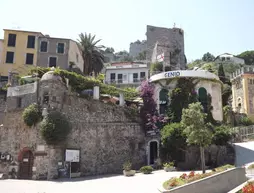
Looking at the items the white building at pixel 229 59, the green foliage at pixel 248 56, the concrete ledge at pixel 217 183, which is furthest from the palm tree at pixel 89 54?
the green foliage at pixel 248 56

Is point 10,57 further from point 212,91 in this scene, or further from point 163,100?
point 212,91

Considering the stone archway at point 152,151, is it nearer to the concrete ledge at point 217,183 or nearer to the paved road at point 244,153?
the paved road at point 244,153

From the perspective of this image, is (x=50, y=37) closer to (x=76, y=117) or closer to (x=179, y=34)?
(x=76, y=117)

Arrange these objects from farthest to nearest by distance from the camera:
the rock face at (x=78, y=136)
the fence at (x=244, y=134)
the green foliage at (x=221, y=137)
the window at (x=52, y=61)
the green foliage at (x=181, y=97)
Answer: the window at (x=52, y=61)
the fence at (x=244, y=134)
the green foliage at (x=181, y=97)
the green foliage at (x=221, y=137)
the rock face at (x=78, y=136)

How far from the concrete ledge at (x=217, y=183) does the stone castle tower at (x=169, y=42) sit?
45338mm

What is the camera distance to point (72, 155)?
25.2 metres

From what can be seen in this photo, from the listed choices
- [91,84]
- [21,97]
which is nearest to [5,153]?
[21,97]

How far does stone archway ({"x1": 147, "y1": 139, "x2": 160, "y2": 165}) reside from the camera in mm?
30750

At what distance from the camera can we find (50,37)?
4253 cm

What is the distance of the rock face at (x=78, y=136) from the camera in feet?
80.4

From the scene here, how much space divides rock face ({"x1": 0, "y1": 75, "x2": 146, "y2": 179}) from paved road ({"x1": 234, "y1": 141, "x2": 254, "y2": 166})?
9799mm

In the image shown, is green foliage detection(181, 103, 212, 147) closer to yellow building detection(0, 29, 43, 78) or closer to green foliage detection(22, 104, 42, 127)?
green foliage detection(22, 104, 42, 127)

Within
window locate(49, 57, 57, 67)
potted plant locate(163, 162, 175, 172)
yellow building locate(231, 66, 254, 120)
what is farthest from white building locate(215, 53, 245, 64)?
potted plant locate(163, 162, 175, 172)

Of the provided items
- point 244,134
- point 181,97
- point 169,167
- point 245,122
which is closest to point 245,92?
point 245,122
